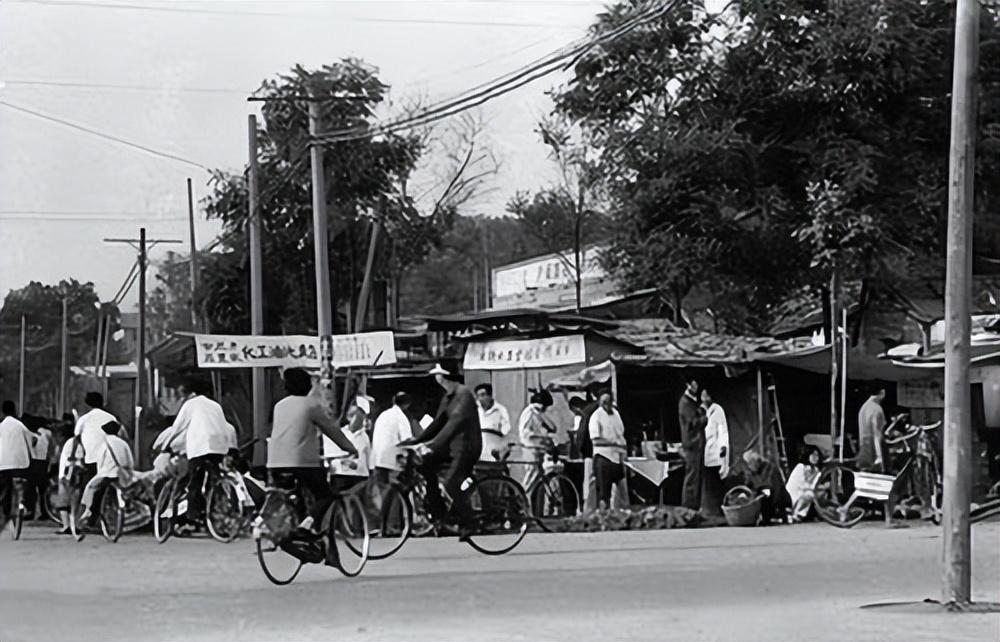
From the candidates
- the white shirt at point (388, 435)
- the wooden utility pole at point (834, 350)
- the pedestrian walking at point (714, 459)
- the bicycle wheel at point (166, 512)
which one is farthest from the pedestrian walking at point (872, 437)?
the bicycle wheel at point (166, 512)

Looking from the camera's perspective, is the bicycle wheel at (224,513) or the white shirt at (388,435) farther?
the white shirt at (388,435)

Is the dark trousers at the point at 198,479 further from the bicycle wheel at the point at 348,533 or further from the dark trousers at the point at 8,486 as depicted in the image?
the bicycle wheel at the point at 348,533

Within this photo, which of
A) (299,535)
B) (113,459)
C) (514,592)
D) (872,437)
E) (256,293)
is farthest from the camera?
(256,293)

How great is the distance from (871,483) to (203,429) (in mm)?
7143

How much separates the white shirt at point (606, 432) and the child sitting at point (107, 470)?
4.95 metres

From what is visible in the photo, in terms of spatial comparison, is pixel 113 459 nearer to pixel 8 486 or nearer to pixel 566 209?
pixel 8 486

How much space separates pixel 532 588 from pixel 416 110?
9778mm

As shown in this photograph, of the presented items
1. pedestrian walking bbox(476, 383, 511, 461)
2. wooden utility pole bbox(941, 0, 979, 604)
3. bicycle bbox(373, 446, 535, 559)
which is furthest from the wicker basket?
wooden utility pole bbox(941, 0, 979, 604)

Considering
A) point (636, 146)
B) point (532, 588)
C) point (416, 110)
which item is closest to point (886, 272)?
point (636, 146)

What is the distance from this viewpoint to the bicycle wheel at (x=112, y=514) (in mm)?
16422

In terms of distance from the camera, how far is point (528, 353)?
20.7 meters

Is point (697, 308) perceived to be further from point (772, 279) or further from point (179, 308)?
point (179, 308)

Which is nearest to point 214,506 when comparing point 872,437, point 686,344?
point 872,437

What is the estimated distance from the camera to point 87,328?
19969mm
